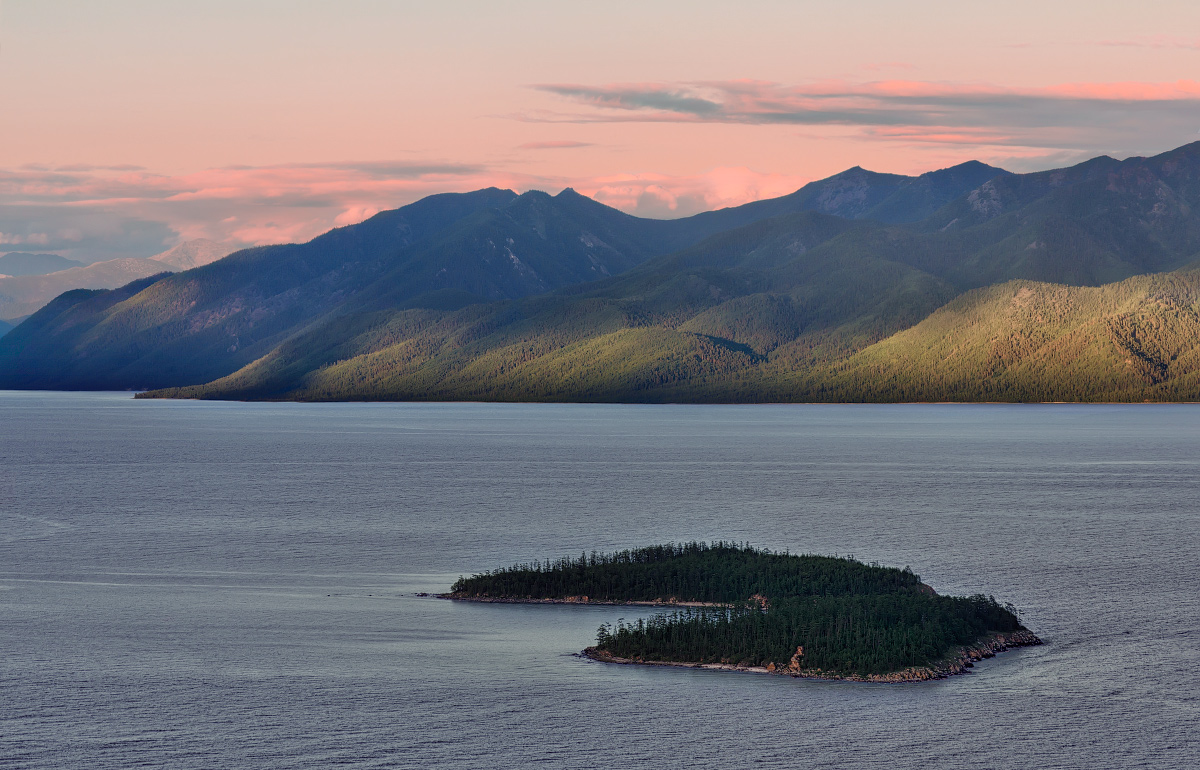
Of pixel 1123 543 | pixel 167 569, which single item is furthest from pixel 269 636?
pixel 1123 543

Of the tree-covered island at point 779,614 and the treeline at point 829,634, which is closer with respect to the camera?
the treeline at point 829,634

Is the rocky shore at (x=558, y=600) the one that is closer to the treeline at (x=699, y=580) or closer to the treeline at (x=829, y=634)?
the treeline at (x=699, y=580)

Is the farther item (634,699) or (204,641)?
(204,641)

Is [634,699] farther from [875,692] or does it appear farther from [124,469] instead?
[124,469]

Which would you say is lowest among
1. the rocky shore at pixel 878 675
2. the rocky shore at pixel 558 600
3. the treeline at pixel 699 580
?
the rocky shore at pixel 878 675

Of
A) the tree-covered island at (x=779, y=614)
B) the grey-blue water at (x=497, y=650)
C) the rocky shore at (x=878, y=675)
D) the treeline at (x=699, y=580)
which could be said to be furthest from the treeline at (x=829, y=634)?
the treeline at (x=699, y=580)

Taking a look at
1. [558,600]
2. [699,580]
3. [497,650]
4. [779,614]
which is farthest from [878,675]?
[558,600]
